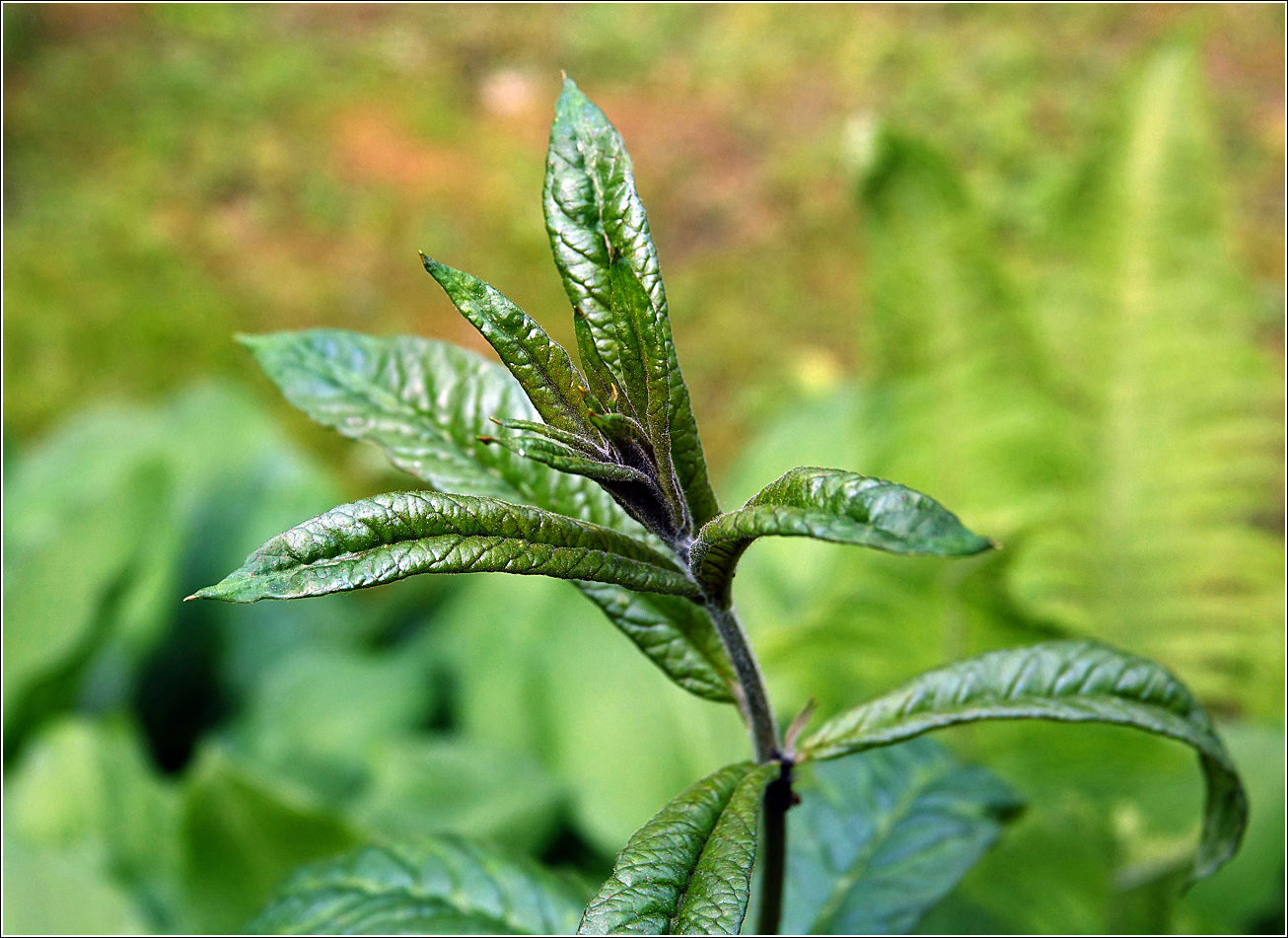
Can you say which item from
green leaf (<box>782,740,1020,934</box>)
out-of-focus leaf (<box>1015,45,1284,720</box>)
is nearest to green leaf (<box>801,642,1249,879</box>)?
green leaf (<box>782,740,1020,934</box>)

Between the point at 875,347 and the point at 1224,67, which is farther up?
the point at 1224,67

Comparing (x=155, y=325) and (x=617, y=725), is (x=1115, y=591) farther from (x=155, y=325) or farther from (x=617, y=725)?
(x=155, y=325)

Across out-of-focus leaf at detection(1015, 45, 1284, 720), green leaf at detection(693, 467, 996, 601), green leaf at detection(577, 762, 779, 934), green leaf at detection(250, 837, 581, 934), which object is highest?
out-of-focus leaf at detection(1015, 45, 1284, 720)

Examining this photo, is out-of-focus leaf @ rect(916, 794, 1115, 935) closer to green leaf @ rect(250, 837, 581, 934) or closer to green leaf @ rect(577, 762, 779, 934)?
green leaf @ rect(250, 837, 581, 934)

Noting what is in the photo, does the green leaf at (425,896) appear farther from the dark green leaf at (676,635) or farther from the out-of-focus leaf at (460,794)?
the out-of-focus leaf at (460,794)

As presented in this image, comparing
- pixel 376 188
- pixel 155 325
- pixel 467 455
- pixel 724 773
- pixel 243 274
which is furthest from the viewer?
pixel 376 188

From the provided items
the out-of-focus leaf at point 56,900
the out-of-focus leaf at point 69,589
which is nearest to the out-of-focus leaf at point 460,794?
the out-of-focus leaf at point 56,900

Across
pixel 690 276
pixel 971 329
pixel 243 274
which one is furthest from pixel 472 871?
pixel 243 274
